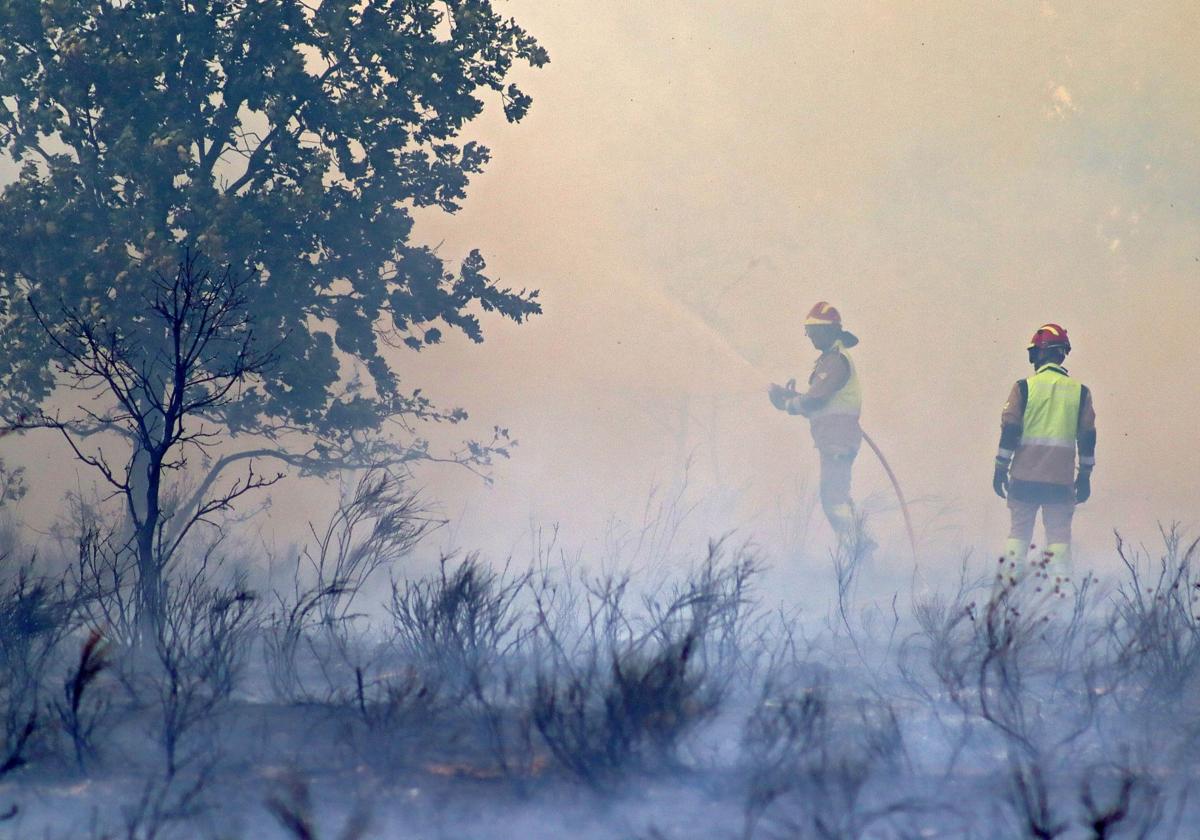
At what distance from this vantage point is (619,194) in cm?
3428

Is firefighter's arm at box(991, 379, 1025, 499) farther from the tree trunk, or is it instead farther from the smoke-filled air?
the tree trunk

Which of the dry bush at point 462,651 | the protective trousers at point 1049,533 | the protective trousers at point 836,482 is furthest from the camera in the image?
the protective trousers at point 836,482

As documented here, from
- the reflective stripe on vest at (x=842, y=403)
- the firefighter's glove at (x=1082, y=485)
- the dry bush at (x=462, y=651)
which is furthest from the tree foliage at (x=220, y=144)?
the firefighter's glove at (x=1082, y=485)

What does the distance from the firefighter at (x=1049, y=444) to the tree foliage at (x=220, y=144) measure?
468 cm

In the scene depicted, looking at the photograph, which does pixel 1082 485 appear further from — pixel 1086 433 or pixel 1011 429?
pixel 1011 429

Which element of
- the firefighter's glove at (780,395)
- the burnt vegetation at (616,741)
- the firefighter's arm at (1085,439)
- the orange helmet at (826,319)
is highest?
the orange helmet at (826,319)

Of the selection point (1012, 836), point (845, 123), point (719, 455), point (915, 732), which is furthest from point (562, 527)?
point (845, 123)

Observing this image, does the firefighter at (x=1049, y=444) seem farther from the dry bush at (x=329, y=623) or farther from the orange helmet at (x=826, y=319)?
the dry bush at (x=329, y=623)

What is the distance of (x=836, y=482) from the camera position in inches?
432

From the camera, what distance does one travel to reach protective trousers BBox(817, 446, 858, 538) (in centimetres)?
1085

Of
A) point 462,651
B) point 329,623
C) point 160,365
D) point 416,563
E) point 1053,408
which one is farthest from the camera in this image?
point 416,563

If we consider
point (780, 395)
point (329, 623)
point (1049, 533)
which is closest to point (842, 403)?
point (780, 395)

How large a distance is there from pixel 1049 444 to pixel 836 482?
285 cm

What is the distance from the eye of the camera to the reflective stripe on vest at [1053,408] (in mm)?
8312
